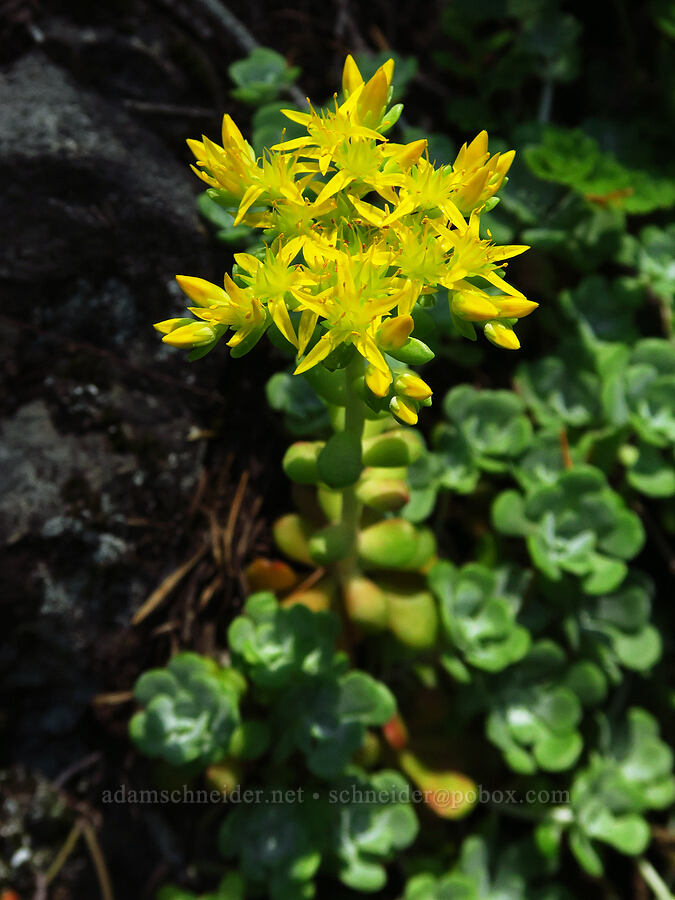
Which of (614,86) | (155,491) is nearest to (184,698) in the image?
(155,491)

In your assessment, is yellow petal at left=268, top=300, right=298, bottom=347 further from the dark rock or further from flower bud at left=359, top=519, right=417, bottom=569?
the dark rock

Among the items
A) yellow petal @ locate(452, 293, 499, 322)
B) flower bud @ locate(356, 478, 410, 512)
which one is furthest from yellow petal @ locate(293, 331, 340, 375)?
flower bud @ locate(356, 478, 410, 512)

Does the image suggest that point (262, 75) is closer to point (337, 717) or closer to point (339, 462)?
point (339, 462)

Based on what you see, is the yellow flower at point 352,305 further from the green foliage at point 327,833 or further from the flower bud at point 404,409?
the green foliage at point 327,833

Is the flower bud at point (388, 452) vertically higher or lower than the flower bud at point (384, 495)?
higher

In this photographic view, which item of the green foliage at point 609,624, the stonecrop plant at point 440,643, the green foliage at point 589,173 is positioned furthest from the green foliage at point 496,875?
the green foliage at point 589,173
